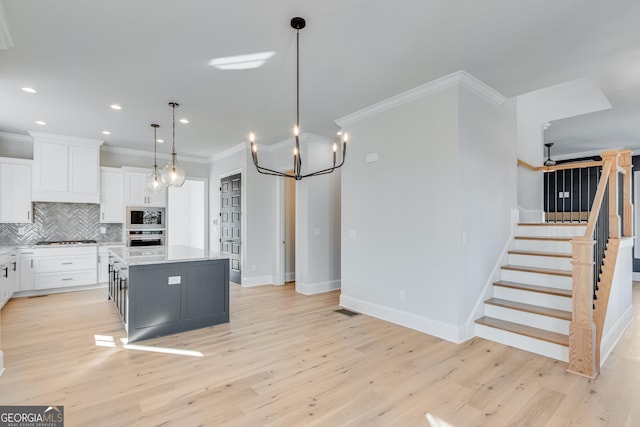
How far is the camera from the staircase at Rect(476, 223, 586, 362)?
3.11 meters

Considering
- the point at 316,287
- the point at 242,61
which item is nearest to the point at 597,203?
the point at 242,61

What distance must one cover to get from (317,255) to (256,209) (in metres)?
1.59

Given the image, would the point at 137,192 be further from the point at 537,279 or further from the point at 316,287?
the point at 537,279

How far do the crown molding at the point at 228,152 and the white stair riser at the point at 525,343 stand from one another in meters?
4.94

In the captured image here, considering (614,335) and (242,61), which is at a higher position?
(242,61)

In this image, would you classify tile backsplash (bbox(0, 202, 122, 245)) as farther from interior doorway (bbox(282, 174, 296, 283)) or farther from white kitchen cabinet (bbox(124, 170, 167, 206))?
interior doorway (bbox(282, 174, 296, 283))

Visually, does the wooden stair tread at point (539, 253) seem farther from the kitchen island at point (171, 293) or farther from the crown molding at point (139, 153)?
the crown molding at point (139, 153)

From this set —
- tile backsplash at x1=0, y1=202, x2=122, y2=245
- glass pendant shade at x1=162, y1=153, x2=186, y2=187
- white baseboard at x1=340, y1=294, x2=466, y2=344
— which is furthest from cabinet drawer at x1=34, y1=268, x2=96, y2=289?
white baseboard at x1=340, y1=294, x2=466, y2=344

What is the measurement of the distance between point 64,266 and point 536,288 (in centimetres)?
723

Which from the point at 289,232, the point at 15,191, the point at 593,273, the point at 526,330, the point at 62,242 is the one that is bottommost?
the point at 526,330

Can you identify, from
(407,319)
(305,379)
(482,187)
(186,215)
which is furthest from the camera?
(186,215)

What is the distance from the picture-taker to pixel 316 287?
5.59 meters

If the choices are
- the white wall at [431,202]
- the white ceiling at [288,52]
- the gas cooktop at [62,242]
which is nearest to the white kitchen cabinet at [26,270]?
the gas cooktop at [62,242]

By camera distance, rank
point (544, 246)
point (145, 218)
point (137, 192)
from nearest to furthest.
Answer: point (544, 246) < point (137, 192) < point (145, 218)
